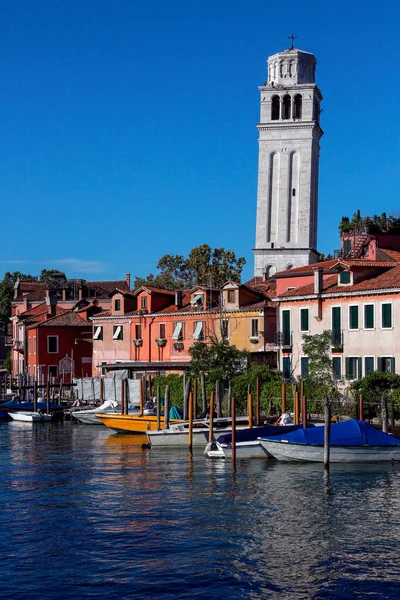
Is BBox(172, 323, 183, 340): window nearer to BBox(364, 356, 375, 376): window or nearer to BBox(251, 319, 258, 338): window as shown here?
BBox(251, 319, 258, 338): window

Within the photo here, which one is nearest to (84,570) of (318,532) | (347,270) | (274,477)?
(318,532)

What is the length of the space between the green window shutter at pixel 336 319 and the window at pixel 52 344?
1220 inches

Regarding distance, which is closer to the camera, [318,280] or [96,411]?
[318,280]

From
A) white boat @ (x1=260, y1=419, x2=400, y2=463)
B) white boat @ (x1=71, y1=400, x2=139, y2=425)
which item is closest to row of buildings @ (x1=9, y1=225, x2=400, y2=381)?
white boat @ (x1=71, y1=400, x2=139, y2=425)

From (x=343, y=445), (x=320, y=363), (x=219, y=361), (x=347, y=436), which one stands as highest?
(x=219, y=361)

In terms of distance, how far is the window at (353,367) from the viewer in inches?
1833

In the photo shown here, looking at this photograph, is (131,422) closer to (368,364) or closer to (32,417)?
(368,364)

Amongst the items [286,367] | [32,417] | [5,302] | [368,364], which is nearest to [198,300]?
[286,367]

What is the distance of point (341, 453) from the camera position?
109 ft

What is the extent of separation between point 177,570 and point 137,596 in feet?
5.81

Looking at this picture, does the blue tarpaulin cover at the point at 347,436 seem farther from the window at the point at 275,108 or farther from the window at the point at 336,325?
the window at the point at 275,108

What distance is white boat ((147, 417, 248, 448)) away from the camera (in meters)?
39.8

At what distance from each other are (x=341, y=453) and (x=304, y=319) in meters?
17.1

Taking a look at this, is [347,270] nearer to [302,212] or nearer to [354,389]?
[354,389]
